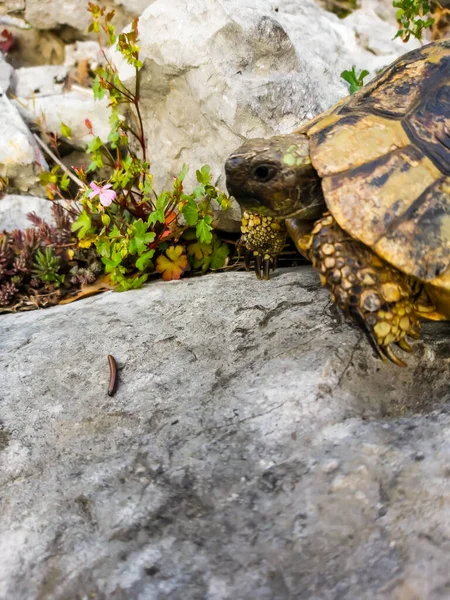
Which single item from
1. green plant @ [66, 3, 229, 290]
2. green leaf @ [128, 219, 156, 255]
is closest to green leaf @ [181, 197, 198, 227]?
green plant @ [66, 3, 229, 290]

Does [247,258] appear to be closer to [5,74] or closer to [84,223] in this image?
[84,223]

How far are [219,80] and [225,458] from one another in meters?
2.00

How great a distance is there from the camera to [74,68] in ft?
15.4

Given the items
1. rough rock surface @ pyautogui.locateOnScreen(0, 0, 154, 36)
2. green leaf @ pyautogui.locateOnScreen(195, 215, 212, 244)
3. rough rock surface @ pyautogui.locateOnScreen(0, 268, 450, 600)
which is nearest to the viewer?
rough rock surface @ pyautogui.locateOnScreen(0, 268, 450, 600)

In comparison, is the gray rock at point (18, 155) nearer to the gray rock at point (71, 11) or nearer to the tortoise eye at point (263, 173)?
the gray rock at point (71, 11)

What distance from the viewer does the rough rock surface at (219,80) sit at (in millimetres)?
2975

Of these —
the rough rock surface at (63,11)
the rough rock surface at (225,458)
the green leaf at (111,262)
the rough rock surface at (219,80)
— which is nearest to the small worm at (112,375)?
the rough rock surface at (225,458)

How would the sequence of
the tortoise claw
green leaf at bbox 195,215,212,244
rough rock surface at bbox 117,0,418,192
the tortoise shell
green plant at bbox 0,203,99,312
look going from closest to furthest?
the tortoise shell → green leaf at bbox 195,215,212,244 → the tortoise claw → rough rock surface at bbox 117,0,418,192 → green plant at bbox 0,203,99,312

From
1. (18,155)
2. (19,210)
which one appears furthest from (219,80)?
(19,210)

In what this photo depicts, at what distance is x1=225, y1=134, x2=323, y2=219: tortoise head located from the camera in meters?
→ 2.15

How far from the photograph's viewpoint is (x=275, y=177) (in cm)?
217

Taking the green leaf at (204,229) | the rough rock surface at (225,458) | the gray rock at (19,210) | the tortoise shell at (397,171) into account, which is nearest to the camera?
the rough rock surface at (225,458)

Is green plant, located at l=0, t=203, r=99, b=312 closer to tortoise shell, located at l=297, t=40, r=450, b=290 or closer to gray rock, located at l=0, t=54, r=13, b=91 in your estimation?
gray rock, located at l=0, t=54, r=13, b=91

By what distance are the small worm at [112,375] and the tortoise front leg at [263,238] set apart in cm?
83
